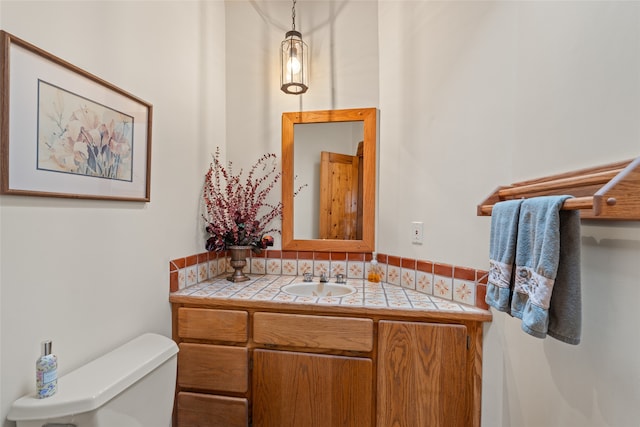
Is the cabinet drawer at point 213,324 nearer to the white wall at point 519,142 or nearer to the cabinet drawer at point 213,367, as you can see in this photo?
the cabinet drawer at point 213,367

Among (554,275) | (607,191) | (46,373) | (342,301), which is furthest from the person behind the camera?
(342,301)

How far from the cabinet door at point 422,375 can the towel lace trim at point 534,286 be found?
0.52 m

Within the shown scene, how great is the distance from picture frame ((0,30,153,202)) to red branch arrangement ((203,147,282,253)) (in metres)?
0.50

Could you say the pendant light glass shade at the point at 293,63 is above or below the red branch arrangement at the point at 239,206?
above

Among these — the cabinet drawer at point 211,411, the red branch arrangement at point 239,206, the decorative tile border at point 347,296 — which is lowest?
the cabinet drawer at point 211,411

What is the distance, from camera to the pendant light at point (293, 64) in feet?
5.92

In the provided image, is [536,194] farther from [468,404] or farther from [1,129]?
[1,129]

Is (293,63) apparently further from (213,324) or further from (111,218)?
(213,324)

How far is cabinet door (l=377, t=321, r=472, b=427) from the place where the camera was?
49.0 inches

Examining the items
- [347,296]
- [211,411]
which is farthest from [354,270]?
[211,411]

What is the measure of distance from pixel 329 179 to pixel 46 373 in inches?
59.7

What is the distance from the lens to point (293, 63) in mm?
1806

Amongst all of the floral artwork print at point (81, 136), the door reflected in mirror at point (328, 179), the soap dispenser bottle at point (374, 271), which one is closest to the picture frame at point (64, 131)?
the floral artwork print at point (81, 136)

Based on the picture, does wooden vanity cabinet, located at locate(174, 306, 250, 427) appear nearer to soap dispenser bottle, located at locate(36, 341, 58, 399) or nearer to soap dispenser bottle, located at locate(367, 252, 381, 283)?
soap dispenser bottle, located at locate(36, 341, 58, 399)
